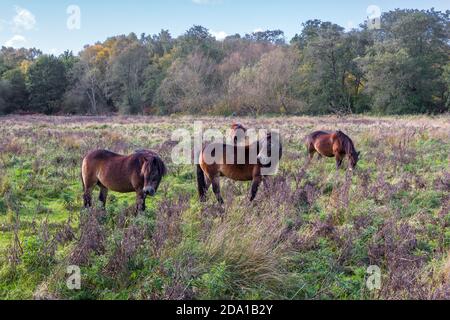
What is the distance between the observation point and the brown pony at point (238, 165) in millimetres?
7076

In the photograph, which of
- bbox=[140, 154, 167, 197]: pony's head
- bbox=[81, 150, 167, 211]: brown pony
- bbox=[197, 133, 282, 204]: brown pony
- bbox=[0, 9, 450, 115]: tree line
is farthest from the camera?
bbox=[0, 9, 450, 115]: tree line

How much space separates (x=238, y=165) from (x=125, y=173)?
2064mm

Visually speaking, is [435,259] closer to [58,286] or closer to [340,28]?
[58,286]

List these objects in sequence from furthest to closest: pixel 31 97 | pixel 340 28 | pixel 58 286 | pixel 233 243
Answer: pixel 340 28 → pixel 31 97 → pixel 233 243 → pixel 58 286

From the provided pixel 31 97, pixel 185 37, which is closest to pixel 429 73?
pixel 185 37

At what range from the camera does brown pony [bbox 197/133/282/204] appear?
708 cm

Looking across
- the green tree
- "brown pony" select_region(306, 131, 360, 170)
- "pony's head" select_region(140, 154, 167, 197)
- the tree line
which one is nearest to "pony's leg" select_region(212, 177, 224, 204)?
"pony's head" select_region(140, 154, 167, 197)

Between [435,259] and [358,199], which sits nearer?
[435,259]

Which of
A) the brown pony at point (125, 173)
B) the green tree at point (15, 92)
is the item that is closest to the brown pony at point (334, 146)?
the brown pony at point (125, 173)

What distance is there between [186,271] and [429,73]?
44.6 m

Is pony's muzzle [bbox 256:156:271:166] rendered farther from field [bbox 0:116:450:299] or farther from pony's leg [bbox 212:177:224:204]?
pony's leg [bbox 212:177:224:204]

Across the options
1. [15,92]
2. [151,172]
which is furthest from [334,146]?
[15,92]
